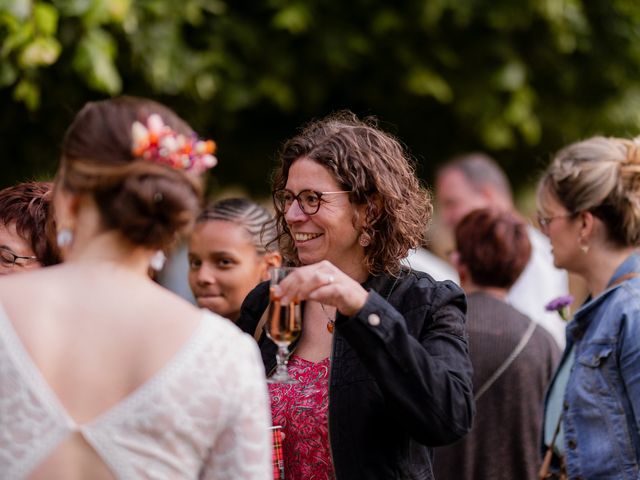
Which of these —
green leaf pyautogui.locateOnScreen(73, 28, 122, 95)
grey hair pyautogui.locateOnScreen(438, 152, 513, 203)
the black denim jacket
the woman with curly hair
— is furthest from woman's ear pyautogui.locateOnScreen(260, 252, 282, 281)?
grey hair pyautogui.locateOnScreen(438, 152, 513, 203)

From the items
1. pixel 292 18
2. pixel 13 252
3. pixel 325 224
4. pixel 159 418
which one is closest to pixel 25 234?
pixel 13 252

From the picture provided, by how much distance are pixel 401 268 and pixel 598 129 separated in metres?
5.32

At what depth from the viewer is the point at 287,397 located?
3344mm

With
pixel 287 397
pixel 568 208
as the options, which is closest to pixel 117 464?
pixel 287 397

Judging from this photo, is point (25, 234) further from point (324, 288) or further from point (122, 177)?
point (122, 177)

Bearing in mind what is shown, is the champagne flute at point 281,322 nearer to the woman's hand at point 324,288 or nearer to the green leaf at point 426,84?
the woman's hand at point 324,288

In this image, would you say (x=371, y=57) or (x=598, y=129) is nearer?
(x=371, y=57)

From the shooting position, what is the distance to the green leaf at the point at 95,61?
5613 millimetres

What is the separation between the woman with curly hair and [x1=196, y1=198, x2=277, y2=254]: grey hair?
91 centimetres

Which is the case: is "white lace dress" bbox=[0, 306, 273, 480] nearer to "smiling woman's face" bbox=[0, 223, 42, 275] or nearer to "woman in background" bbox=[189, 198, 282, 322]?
"smiling woman's face" bbox=[0, 223, 42, 275]

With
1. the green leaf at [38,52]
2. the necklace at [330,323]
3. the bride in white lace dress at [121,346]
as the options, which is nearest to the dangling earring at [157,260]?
the bride in white lace dress at [121,346]

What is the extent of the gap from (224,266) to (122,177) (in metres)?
2.33

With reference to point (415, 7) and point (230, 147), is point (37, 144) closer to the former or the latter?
point (230, 147)

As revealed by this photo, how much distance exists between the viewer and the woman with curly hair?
296cm
